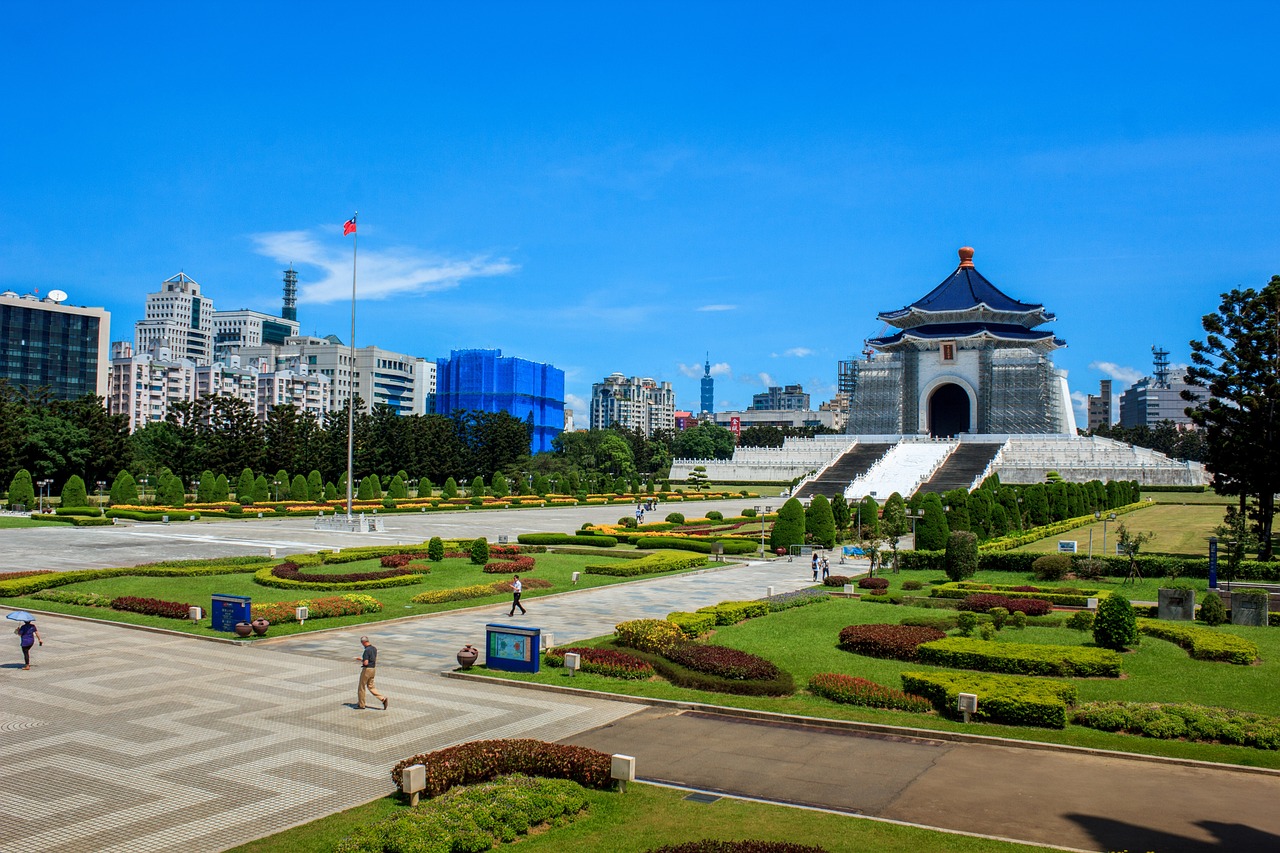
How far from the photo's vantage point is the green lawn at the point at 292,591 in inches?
834

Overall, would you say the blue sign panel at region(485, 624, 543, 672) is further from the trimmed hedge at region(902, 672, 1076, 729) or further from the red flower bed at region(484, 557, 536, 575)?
the red flower bed at region(484, 557, 536, 575)

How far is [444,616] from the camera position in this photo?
74.5 feet

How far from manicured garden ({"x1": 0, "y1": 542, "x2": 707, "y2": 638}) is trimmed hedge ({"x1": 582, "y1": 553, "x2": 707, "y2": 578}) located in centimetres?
4

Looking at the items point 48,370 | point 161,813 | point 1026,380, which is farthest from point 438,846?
point 48,370

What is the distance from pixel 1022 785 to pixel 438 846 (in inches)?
263

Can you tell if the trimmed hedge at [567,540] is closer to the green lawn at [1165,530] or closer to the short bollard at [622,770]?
the green lawn at [1165,530]

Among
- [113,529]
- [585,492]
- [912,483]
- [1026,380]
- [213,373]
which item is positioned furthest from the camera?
[213,373]

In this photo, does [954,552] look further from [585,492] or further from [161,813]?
[585,492]

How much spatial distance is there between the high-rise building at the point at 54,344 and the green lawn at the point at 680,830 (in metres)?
122

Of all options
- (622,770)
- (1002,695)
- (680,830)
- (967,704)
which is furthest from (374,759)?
(1002,695)

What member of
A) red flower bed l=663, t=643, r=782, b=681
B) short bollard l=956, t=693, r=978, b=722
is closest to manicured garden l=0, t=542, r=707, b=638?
red flower bed l=663, t=643, r=782, b=681

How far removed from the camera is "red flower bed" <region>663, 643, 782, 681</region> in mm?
15703

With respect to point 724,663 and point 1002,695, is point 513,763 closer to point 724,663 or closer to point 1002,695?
point 724,663

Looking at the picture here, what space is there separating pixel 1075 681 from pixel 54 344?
13066 cm
